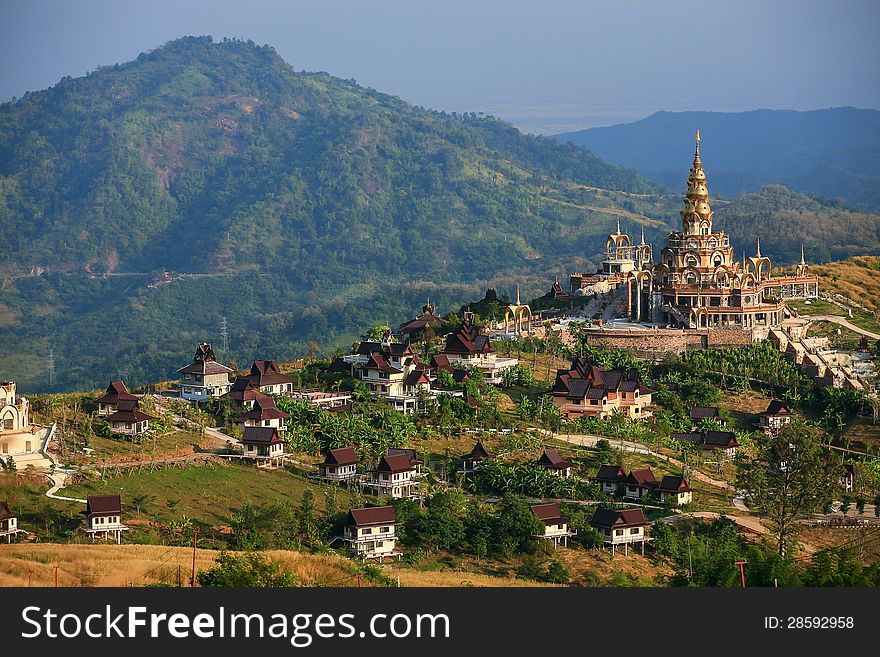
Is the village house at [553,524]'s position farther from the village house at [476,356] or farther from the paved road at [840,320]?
the paved road at [840,320]

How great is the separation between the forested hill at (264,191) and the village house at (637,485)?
348 feet

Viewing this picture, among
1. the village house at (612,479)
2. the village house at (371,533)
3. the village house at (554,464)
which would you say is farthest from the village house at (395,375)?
the village house at (371,533)

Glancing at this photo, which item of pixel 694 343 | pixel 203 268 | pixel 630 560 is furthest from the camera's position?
pixel 203 268

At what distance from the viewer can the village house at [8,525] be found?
3531 centimetres

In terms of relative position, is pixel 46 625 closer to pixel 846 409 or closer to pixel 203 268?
pixel 846 409

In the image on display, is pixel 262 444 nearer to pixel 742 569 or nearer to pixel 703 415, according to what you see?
pixel 742 569

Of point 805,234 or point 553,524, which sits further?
point 805,234

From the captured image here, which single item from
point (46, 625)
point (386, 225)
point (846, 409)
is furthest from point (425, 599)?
point (386, 225)

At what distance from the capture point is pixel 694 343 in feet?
193

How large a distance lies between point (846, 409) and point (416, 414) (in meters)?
14.5

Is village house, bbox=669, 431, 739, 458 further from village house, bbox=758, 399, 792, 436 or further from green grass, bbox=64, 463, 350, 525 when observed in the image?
green grass, bbox=64, 463, 350, 525

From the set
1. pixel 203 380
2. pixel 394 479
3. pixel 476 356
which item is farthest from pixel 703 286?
pixel 394 479

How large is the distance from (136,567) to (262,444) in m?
10.8

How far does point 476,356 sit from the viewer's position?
5519 cm
